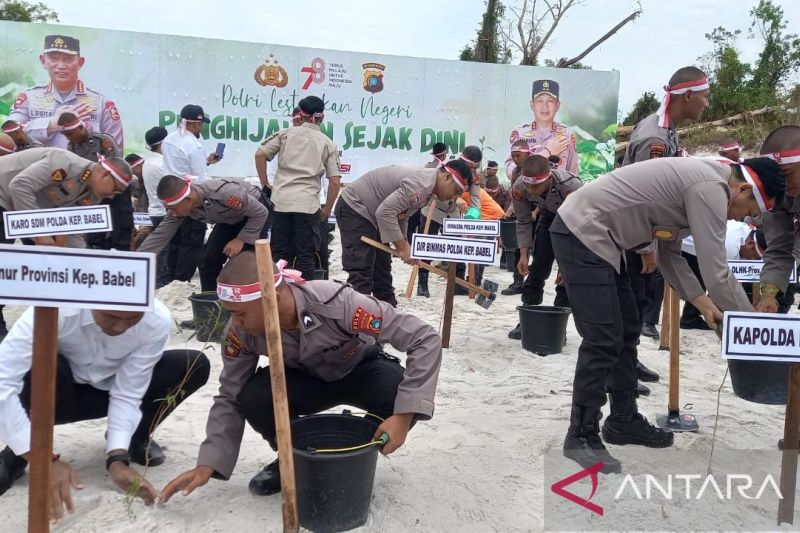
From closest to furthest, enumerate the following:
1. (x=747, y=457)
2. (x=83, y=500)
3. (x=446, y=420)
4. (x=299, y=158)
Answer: (x=83, y=500)
(x=747, y=457)
(x=446, y=420)
(x=299, y=158)

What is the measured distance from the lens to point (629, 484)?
3.03m

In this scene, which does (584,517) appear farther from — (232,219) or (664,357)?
(232,219)

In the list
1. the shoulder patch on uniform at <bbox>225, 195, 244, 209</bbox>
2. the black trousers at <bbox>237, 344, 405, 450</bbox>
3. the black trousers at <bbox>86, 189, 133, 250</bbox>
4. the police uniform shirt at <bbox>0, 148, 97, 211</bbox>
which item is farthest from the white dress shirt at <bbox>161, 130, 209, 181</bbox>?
the black trousers at <bbox>237, 344, 405, 450</bbox>

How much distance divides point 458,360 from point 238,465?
95.1 inches

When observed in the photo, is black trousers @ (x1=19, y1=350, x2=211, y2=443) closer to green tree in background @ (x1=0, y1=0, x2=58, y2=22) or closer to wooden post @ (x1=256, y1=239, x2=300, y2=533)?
wooden post @ (x1=256, y1=239, x2=300, y2=533)

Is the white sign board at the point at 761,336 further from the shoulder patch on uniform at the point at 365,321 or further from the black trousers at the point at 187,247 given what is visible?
the black trousers at the point at 187,247

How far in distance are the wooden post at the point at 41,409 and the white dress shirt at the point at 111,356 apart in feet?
2.50

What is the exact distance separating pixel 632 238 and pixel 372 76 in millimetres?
10473

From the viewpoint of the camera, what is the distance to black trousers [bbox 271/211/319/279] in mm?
6055

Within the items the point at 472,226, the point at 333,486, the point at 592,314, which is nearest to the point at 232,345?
the point at 333,486

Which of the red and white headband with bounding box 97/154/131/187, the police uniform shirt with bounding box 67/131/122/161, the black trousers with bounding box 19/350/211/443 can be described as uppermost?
the police uniform shirt with bounding box 67/131/122/161

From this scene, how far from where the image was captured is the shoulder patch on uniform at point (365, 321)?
2.58m

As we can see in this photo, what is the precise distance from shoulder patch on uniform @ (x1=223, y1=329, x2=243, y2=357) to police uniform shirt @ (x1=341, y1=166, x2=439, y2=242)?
245 cm

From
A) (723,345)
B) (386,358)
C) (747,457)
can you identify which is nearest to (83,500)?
(386,358)
